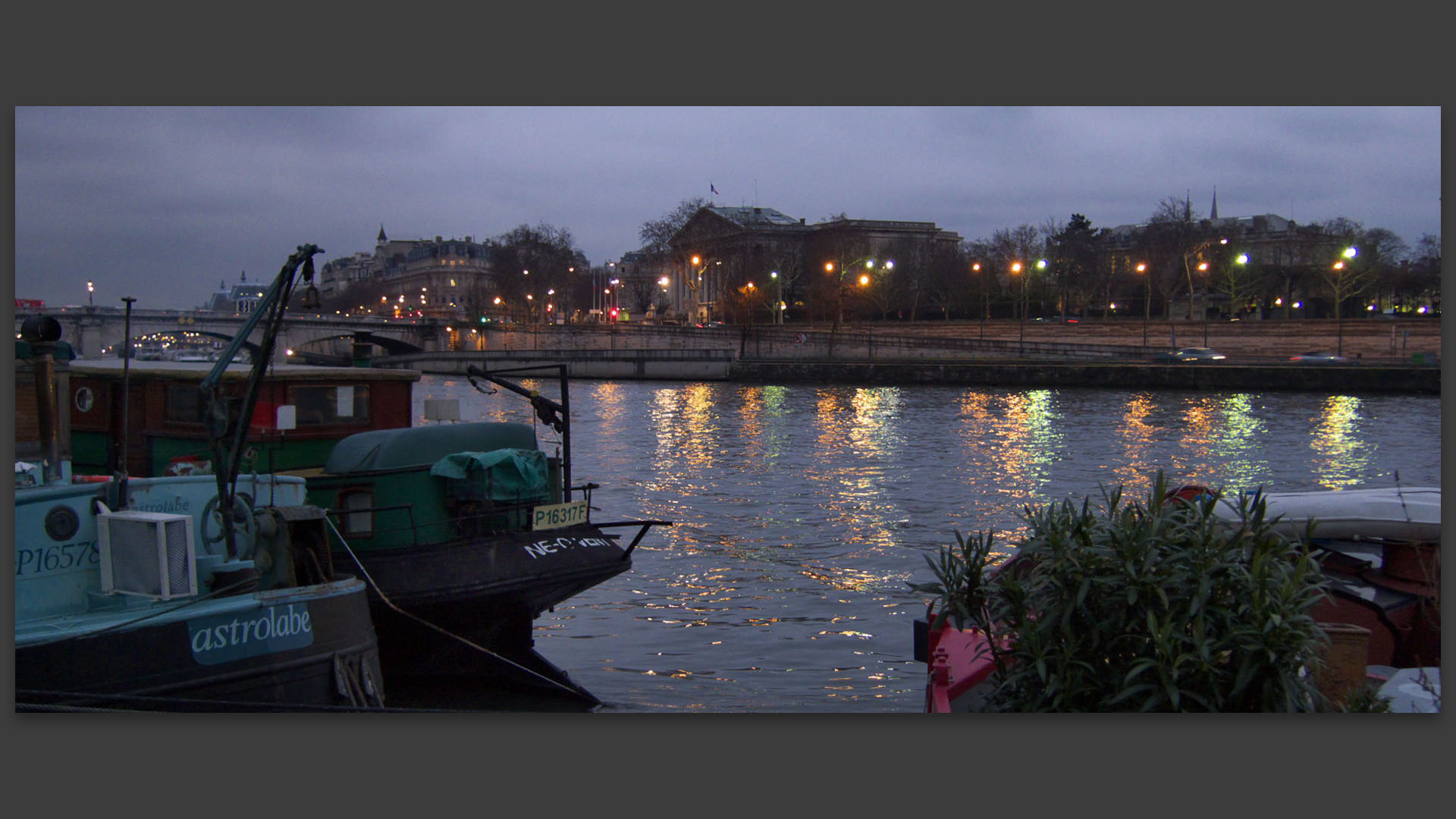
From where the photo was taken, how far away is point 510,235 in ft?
269

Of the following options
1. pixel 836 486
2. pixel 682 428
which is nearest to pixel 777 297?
pixel 682 428

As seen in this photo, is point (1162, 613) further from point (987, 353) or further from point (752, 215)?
point (752, 215)

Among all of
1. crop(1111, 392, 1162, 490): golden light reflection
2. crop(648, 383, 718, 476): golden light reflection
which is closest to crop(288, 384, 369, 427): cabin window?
crop(1111, 392, 1162, 490): golden light reflection

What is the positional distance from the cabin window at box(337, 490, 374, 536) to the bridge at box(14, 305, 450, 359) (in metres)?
1.25

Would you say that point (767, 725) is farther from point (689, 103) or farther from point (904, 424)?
point (904, 424)

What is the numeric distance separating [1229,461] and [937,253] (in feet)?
160

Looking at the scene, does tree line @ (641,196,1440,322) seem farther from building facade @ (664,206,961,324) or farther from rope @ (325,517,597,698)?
rope @ (325,517,597,698)

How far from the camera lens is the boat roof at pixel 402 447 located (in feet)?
24.6

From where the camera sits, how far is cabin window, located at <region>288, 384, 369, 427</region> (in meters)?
8.45

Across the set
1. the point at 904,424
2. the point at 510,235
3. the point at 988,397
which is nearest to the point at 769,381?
the point at 988,397

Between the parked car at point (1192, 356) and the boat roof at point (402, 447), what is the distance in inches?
1504

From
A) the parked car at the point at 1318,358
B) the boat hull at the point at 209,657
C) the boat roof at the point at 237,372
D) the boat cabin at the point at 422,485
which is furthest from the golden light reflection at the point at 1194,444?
the boat hull at the point at 209,657

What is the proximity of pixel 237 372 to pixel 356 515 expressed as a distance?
1.59 metres

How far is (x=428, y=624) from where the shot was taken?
725cm
